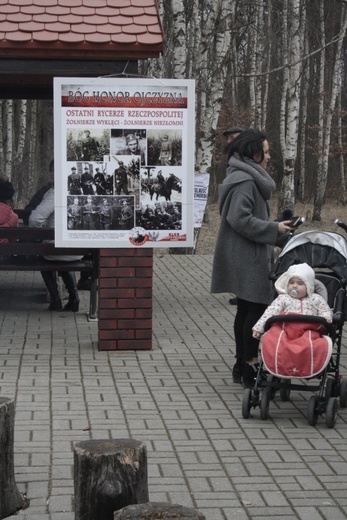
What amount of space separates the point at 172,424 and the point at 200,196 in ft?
38.6

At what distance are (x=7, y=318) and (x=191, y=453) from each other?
5562 mm

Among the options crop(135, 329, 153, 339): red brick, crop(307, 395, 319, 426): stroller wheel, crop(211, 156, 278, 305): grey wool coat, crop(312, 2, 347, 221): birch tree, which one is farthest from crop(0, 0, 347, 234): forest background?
crop(307, 395, 319, 426): stroller wheel

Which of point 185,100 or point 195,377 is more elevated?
point 185,100

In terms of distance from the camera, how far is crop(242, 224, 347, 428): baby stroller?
7.30 metres

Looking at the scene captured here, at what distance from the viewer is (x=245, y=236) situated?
8477 millimetres

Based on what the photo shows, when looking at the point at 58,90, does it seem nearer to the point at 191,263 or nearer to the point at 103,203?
the point at 103,203

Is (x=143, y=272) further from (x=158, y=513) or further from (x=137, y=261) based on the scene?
(x=158, y=513)

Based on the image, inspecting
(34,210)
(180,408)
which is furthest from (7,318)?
(180,408)

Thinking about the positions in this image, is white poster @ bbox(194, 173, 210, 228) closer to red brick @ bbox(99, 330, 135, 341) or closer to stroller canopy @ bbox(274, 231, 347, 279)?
red brick @ bbox(99, 330, 135, 341)

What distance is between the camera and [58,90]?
31.8 feet

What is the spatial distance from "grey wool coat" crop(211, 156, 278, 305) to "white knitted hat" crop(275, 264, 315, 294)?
2.12 feet

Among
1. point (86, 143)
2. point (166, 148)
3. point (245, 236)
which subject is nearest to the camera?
point (245, 236)

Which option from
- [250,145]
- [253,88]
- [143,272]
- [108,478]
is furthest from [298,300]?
[253,88]

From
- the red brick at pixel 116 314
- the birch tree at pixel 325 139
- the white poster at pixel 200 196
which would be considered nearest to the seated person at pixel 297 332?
the red brick at pixel 116 314
